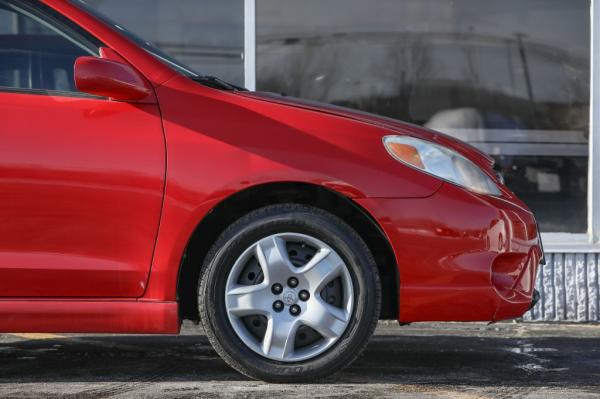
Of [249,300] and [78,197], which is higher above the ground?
[78,197]

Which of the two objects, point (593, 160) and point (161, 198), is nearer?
point (161, 198)

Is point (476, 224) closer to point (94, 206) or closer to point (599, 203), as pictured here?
point (94, 206)

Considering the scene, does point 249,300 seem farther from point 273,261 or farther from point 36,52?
point 36,52

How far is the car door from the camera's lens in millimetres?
4617

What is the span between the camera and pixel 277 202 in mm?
4898

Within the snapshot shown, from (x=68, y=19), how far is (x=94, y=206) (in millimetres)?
795

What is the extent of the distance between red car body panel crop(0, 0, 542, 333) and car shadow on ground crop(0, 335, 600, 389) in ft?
1.42

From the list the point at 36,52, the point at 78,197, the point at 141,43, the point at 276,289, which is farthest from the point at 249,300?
the point at 36,52

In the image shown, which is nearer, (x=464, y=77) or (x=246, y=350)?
(x=246, y=350)

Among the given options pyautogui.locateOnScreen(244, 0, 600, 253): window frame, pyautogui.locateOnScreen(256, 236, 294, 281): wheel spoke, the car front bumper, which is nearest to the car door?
pyautogui.locateOnScreen(256, 236, 294, 281): wheel spoke

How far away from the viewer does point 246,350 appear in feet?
15.5

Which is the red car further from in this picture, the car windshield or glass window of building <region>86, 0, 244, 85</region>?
glass window of building <region>86, 0, 244, 85</region>

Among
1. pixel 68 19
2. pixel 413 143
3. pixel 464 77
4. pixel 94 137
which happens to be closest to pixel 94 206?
pixel 94 137

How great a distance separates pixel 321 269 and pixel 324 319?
0.20m
